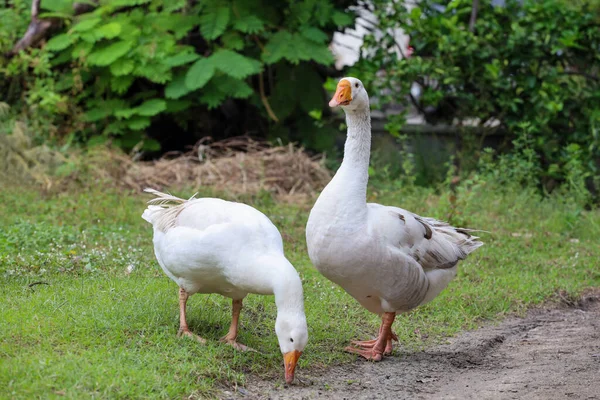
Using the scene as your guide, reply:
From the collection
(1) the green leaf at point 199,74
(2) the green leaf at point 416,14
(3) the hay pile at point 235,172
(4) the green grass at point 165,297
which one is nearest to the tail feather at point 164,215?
(4) the green grass at point 165,297

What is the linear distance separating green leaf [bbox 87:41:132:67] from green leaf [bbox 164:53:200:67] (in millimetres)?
628

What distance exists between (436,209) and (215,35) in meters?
3.69

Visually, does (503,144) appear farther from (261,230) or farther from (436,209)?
(261,230)

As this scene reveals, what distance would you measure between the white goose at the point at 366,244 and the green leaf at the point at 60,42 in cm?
645

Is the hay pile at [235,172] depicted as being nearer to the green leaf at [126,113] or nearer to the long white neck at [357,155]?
the green leaf at [126,113]

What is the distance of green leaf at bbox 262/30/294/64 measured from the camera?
1000 cm

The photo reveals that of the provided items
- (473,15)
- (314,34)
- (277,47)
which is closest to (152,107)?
(277,47)

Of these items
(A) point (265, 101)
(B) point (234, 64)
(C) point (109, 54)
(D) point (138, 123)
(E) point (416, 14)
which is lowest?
(D) point (138, 123)

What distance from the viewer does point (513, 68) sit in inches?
419

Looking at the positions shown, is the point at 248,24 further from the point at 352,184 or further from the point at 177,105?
the point at 352,184

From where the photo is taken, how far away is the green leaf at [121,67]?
995cm

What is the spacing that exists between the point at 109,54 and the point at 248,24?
188cm

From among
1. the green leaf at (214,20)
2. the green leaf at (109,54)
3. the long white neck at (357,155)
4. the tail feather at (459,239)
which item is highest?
the long white neck at (357,155)

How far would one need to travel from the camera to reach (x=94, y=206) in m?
Result: 8.38
